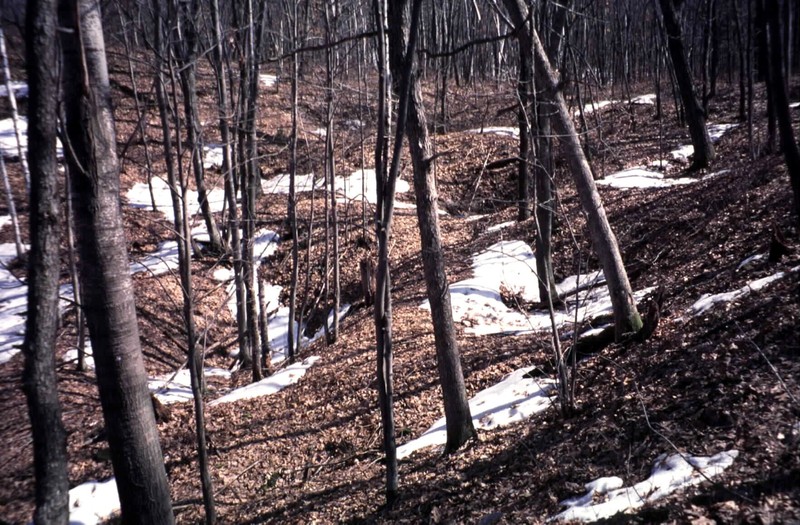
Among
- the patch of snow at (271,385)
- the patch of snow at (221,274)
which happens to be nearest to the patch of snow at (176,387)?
the patch of snow at (271,385)

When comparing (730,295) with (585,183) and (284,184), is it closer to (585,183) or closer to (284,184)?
(585,183)

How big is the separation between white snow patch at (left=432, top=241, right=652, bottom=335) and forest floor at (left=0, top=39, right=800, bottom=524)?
432 mm

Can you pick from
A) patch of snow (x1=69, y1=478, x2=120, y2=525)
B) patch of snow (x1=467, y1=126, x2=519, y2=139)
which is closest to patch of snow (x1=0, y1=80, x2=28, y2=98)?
→ patch of snow (x1=467, y1=126, x2=519, y2=139)

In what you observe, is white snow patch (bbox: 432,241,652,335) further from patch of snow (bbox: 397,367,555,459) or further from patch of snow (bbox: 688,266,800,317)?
patch of snow (bbox: 397,367,555,459)

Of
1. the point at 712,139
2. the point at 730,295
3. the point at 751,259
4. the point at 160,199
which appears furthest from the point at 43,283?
the point at 712,139

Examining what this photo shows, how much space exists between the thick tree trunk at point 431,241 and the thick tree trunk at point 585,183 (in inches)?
83.8

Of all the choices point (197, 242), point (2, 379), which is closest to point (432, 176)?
point (2, 379)

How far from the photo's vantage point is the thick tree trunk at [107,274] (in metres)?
3.82

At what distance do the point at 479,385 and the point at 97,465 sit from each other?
17.9ft

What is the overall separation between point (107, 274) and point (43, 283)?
1.92 feet

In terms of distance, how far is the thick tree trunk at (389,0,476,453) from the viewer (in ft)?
17.3

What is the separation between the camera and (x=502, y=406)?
6.61 metres

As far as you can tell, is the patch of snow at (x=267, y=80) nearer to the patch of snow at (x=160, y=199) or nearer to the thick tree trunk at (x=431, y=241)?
the patch of snow at (x=160, y=199)

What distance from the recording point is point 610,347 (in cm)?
685
